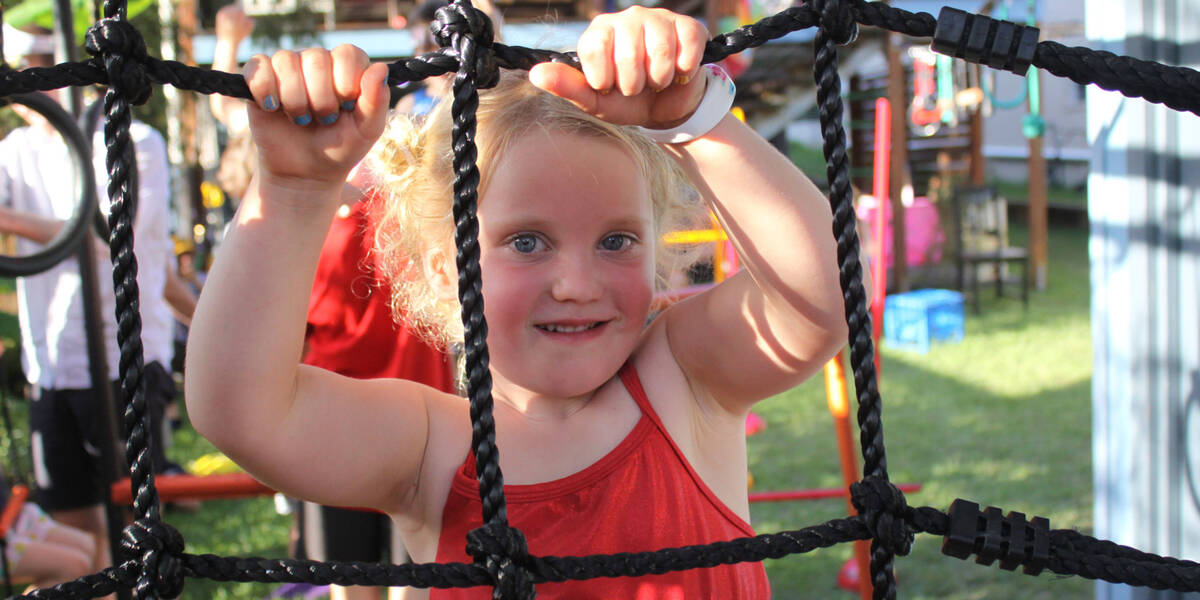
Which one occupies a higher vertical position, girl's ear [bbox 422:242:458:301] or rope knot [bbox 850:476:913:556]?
girl's ear [bbox 422:242:458:301]

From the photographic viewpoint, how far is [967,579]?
113 inches

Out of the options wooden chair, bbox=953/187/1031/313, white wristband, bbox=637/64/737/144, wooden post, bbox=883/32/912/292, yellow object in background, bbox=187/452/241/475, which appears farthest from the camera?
wooden post, bbox=883/32/912/292

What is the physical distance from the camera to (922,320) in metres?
6.34

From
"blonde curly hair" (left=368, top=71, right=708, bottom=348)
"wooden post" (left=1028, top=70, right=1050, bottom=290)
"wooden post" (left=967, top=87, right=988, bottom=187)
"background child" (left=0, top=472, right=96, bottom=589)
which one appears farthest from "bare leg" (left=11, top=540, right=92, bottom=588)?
"wooden post" (left=967, top=87, right=988, bottom=187)

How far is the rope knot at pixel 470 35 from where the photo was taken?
775 mm

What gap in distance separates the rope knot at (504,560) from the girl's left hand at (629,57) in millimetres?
349

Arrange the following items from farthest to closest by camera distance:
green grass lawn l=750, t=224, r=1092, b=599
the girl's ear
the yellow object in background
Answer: the yellow object in background < green grass lawn l=750, t=224, r=1092, b=599 < the girl's ear

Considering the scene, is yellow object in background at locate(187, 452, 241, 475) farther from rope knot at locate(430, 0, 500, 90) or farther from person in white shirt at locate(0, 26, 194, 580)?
rope knot at locate(430, 0, 500, 90)

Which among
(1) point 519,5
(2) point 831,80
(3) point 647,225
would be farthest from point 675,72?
(1) point 519,5

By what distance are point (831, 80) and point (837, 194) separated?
94 millimetres

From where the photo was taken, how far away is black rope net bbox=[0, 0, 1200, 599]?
75cm

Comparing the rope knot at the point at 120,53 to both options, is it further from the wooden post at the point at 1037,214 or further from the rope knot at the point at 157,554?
the wooden post at the point at 1037,214

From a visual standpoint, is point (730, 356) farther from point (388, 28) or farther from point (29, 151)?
point (388, 28)

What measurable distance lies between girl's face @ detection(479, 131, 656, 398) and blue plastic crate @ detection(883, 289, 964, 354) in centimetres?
560
